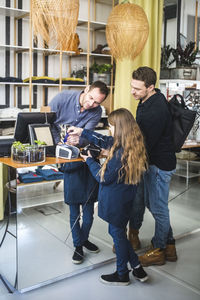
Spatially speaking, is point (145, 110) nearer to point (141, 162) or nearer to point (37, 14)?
point (141, 162)

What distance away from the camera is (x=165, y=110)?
261 centimetres

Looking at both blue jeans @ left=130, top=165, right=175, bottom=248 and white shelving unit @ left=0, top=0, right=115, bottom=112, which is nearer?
blue jeans @ left=130, top=165, right=175, bottom=248

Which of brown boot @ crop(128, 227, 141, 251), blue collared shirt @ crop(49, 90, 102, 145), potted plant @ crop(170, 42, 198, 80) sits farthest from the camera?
potted plant @ crop(170, 42, 198, 80)

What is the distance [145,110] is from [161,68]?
3.16m

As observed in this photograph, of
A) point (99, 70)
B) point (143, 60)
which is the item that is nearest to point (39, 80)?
point (99, 70)

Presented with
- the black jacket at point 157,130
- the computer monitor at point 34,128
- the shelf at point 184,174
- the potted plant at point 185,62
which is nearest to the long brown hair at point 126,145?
the black jacket at point 157,130

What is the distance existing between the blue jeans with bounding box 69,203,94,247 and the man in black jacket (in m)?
0.43

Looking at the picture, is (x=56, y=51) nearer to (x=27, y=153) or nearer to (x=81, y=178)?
(x=81, y=178)

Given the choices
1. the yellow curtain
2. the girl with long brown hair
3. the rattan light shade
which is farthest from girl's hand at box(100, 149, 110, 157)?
the yellow curtain

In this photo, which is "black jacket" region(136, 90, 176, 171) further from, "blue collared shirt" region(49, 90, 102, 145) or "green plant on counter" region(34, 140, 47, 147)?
"green plant on counter" region(34, 140, 47, 147)

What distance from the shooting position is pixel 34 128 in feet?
8.35

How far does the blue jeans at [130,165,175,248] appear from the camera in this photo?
276 cm

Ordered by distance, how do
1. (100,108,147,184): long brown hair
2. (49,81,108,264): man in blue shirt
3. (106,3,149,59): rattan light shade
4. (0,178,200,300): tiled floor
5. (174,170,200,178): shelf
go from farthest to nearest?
(174,170,200,178): shelf < (106,3,149,59): rattan light shade < (49,81,108,264): man in blue shirt < (0,178,200,300): tiled floor < (100,108,147,184): long brown hair

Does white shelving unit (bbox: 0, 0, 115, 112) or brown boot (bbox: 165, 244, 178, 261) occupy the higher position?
white shelving unit (bbox: 0, 0, 115, 112)
